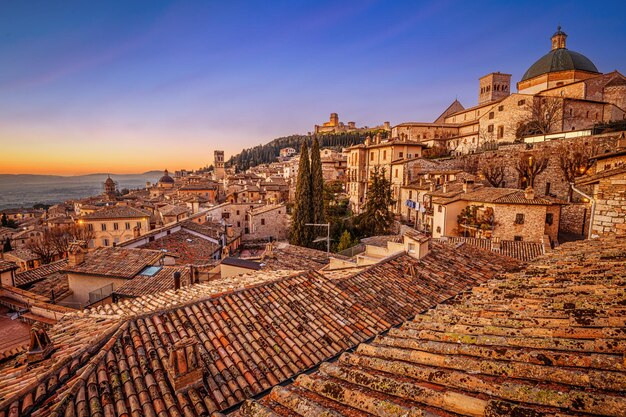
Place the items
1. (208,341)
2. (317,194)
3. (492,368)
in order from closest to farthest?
1. (492,368)
2. (208,341)
3. (317,194)

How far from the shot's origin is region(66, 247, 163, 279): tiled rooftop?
527 inches

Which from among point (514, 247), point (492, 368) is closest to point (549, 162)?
point (514, 247)

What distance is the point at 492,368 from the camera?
7.50 ft

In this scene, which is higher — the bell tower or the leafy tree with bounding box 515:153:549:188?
the bell tower

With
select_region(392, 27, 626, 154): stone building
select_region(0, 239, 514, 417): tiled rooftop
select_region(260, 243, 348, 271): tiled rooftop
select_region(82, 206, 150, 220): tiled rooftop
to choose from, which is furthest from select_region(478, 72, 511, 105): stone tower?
select_region(82, 206, 150, 220): tiled rooftop

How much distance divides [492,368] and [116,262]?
16003mm

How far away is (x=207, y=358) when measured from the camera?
5406 mm

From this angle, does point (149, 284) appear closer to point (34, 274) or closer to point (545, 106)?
point (34, 274)

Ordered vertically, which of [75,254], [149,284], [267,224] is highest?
[75,254]

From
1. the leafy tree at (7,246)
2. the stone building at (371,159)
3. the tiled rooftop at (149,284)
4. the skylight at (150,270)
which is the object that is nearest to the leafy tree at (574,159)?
the stone building at (371,159)

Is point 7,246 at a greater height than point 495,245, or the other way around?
point 495,245

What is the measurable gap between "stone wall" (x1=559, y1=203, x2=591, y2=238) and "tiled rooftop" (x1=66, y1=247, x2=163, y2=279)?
104ft

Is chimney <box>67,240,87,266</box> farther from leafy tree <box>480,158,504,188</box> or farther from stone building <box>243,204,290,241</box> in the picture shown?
leafy tree <box>480,158,504,188</box>

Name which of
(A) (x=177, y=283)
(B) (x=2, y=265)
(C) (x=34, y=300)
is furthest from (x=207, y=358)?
(B) (x=2, y=265)
